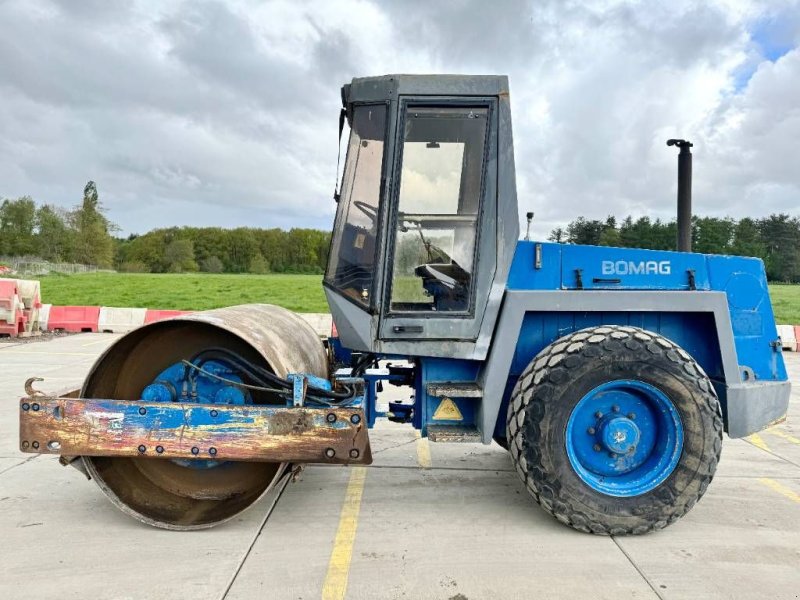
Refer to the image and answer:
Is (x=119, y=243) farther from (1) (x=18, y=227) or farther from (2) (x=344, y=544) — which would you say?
(2) (x=344, y=544)

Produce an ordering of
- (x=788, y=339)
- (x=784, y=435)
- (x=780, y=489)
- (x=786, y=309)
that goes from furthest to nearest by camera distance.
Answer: (x=786, y=309)
(x=788, y=339)
(x=784, y=435)
(x=780, y=489)

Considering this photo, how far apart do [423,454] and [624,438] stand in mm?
2181

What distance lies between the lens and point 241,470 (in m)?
3.83

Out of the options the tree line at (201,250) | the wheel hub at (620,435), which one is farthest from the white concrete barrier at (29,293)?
the tree line at (201,250)

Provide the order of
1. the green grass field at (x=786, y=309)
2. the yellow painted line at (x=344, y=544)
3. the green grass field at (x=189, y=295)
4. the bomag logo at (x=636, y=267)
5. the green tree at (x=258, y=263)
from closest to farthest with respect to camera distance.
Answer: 1. the yellow painted line at (x=344, y=544)
2. the bomag logo at (x=636, y=267)
3. the green grass field at (x=786, y=309)
4. the green grass field at (x=189, y=295)
5. the green tree at (x=258, y=263)

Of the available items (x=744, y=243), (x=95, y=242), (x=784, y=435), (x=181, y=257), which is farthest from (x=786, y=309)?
(x=95, y=242)

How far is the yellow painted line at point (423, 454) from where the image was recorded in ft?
16.6

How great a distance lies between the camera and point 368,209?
388 cm

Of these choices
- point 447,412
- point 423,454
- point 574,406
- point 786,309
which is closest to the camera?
point 574,406

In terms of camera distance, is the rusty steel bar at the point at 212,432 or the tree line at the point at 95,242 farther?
the tree line at the point at 95,242

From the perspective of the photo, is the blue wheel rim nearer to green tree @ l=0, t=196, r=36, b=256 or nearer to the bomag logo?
the bomag logo

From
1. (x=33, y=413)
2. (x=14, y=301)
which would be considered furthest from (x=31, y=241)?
(x=33, y=413)

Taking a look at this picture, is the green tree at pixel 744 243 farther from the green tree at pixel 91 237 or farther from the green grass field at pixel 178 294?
the green tree at pixel 91 237

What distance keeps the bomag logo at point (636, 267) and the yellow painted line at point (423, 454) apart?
228 cm
